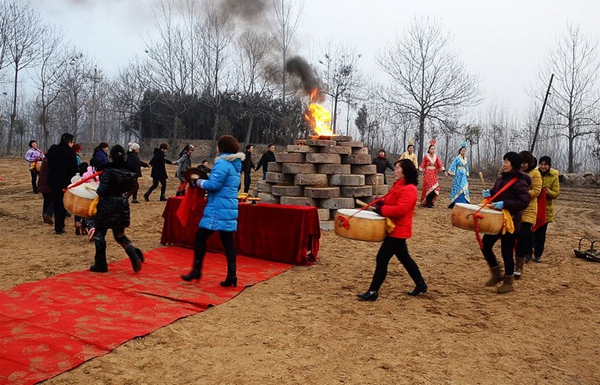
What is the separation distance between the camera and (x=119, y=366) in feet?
11.3

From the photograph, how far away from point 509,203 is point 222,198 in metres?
3.33

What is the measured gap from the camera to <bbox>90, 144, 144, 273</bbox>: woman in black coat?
18.9 ft

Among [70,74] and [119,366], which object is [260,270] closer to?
[119,366]

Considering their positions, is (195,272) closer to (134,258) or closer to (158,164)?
(134,258)

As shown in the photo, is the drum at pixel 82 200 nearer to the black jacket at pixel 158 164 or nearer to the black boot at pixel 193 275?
the black boot at pixel 193 275

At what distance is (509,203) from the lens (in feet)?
17.7

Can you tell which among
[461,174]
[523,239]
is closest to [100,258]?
[523,239]

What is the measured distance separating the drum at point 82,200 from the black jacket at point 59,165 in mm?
2555

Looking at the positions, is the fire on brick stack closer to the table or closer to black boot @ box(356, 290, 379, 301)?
the table

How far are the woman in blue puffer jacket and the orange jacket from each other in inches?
69.1

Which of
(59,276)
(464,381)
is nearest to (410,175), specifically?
(464,381)

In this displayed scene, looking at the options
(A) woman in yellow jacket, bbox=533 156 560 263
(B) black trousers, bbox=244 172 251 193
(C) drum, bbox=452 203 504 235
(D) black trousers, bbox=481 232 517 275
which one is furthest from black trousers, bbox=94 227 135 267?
(B) black trousers, bbox=244 172 251 193

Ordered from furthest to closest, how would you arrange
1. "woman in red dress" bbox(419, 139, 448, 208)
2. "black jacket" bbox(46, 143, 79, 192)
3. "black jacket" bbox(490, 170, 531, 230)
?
"woman in red dress" bbox(419, 139, 448, 208), "black jacket" bbox(46, 143, 79, 192), "black jacket" bbox(490, 170, 531, 230)

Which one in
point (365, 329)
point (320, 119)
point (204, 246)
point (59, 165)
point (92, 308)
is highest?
point (320, 119)
